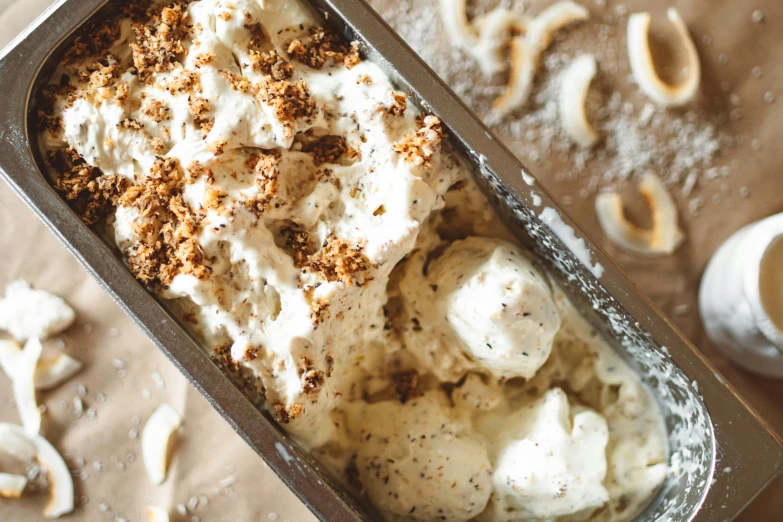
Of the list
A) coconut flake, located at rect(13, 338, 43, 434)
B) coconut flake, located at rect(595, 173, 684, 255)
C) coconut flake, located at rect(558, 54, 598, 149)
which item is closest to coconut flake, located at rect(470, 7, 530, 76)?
coconut flake, located at rect(558, 54, 598, 149)

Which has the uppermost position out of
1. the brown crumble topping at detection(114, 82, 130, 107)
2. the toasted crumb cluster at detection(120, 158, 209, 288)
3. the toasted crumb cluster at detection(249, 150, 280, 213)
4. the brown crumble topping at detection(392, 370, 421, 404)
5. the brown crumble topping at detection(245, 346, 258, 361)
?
the brown crumble topping at detection(114, 82, 130, 107)

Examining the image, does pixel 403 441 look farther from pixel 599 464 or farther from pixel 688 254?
pixel 688 254

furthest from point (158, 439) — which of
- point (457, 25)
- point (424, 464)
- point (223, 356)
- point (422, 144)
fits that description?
point (457, 25)

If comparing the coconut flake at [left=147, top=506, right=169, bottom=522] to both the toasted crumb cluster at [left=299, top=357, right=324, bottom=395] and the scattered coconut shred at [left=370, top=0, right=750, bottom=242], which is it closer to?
the toasted crumb cluster at [left=299, top=357, right=324, bottom=395]

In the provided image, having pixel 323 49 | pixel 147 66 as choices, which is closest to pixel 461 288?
pixel 323 49

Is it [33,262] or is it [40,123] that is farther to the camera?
[33,262]
